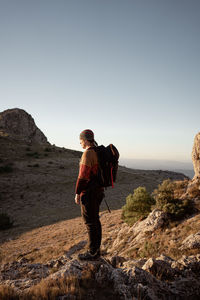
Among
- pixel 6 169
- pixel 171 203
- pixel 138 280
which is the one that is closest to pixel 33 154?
pixel 6 169

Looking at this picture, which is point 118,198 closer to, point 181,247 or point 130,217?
point 130,217

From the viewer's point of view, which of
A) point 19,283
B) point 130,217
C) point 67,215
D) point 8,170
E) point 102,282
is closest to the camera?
point 102,282

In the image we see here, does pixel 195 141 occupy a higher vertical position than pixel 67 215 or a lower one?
higher

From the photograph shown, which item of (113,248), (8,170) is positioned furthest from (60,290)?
(8,170)

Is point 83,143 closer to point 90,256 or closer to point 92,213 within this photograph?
point 92,213

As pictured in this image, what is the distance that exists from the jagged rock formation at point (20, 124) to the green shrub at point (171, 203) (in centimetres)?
5452

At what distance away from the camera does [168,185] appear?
9852 mm

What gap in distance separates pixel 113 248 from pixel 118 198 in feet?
50.6

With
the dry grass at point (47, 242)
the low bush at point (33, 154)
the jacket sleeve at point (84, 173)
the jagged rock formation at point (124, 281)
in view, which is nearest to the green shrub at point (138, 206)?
the dry grass at point (47, 242)

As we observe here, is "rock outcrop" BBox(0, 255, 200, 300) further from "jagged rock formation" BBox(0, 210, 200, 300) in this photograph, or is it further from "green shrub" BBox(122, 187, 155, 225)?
"green shrub" BBox(122, 187, 155, 225)

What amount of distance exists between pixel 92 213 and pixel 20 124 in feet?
210

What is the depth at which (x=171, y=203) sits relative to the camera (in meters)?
8.84

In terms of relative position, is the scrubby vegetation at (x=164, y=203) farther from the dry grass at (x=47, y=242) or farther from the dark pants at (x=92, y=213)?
the dark pants at (x=92, y=213)

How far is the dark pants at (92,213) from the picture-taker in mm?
4012
